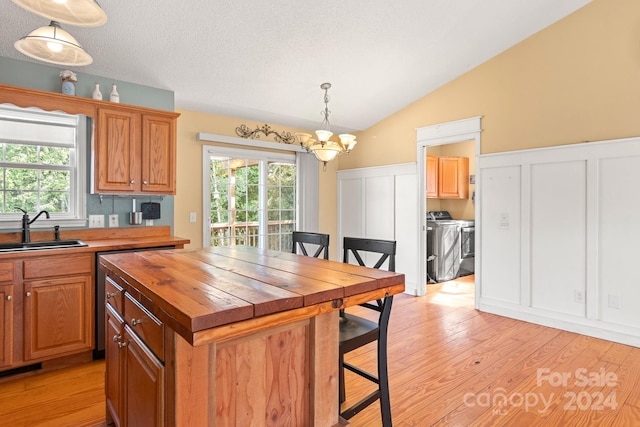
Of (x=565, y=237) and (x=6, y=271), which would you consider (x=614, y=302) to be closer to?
(x=565, y=237)

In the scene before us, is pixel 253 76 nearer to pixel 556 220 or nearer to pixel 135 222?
pixel 135 222

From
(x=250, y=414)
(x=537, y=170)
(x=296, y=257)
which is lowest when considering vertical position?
(x=250, y=414)

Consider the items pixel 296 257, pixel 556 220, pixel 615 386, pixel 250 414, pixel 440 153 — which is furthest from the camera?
pixel 440 153

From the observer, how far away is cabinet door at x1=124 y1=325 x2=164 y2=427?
125 centimetres

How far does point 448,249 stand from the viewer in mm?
5691

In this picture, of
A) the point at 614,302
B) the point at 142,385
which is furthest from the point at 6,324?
the point at 614,302

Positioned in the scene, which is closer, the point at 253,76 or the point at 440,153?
the point at 253,76

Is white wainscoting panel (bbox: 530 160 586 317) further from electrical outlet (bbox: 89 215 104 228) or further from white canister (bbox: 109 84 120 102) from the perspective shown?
electrical outlet (bbox: 89 215 104 228)

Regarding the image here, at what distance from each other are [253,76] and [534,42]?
294 centimetres

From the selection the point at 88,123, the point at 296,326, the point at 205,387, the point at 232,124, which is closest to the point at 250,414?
the point at 205,387

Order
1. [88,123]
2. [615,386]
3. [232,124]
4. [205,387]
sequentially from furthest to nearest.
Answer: [232,124]
[88,123]
[615,386]
[205,387]

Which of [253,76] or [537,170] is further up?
[253,76]

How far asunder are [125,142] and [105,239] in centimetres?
90

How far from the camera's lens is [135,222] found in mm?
3451
